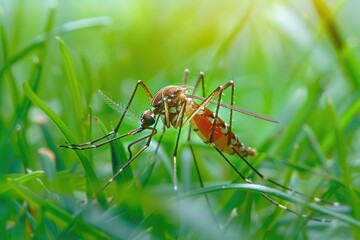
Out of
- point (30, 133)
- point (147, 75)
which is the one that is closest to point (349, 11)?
point (147, 75)

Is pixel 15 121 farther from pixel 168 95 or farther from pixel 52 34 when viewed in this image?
pixel 52 34

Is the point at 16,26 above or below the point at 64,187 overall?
above

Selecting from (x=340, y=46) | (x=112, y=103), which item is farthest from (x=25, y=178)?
(x=340, y=46)

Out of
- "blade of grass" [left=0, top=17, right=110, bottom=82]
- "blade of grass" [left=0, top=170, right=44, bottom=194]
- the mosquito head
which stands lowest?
"blade of grass" [left=0, top=170, right=44, bottom=194]

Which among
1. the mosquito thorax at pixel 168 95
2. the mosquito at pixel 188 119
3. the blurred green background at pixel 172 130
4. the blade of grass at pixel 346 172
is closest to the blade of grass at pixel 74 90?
the blurred green background at pixel 172 130

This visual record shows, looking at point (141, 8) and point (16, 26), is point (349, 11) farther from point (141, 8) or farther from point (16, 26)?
point (16, 26)

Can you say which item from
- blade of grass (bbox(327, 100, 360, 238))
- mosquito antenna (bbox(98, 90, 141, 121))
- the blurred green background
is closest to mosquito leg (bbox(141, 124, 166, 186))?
the blurred green background

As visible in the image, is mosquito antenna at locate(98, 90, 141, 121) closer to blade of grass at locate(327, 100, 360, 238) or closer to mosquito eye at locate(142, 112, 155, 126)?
mosquito eye at locate(142, 112, 155, 126)

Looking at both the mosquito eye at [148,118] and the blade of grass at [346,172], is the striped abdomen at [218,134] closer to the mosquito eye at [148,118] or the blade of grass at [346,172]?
the mosquito eye at [148,118]
